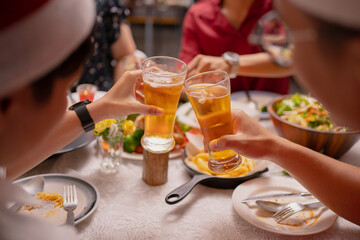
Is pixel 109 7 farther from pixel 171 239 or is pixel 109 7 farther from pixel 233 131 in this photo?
pixel 171 239

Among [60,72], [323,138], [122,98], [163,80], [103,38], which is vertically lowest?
[323,138]

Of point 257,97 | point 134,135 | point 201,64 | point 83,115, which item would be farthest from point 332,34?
point 257,97

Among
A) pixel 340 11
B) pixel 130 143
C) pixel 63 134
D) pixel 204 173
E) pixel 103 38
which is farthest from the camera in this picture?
pixel 103 38

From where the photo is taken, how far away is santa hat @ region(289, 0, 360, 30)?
2.15 ft

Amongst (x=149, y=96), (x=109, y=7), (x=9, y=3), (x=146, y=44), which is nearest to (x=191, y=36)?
(x=109, y=7)

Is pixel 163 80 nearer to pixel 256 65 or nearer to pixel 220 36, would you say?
pixel 256 65

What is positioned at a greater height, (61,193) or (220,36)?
(220,36)

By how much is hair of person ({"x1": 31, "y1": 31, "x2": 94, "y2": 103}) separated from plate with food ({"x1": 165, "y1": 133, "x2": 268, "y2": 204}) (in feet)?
2.46

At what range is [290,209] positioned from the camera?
1359 mm

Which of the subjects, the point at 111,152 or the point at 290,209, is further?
the point at 111,152

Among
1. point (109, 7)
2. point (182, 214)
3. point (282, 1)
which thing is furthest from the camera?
point (109, 7)

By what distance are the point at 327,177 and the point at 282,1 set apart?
0.74 m

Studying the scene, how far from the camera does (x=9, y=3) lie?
2.09ft

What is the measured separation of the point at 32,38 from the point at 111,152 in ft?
3.49
